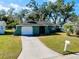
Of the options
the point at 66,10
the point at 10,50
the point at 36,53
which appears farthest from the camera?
the point at 66,10

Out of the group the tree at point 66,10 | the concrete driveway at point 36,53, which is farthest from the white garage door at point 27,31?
the tree at point 66,10

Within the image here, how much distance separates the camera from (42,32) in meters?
48.4

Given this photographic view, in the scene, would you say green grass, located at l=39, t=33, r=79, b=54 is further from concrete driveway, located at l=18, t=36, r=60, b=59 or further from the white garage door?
the white garage door

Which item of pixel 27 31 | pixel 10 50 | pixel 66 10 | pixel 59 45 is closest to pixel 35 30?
pixel 27 31

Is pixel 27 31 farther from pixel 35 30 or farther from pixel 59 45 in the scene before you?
pixel 59 45

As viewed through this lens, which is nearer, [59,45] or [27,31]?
[59,45]

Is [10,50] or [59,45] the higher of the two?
[10,50]

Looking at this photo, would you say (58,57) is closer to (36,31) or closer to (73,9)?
(36,31)

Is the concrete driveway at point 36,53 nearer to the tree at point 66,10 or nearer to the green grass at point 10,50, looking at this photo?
the green grass at point 10,50

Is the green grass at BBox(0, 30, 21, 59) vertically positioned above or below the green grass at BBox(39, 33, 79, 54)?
above

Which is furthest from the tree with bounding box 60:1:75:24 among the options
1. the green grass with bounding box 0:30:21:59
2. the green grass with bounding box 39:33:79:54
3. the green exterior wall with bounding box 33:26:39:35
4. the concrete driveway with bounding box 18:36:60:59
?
the concrete driveway with bounding box 18:36:60:59

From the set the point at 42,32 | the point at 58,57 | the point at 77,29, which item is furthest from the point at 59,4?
the point at 58,57

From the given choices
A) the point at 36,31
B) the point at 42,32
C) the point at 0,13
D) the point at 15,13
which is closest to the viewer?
the point at 36,31

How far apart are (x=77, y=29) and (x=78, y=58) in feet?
83.8
